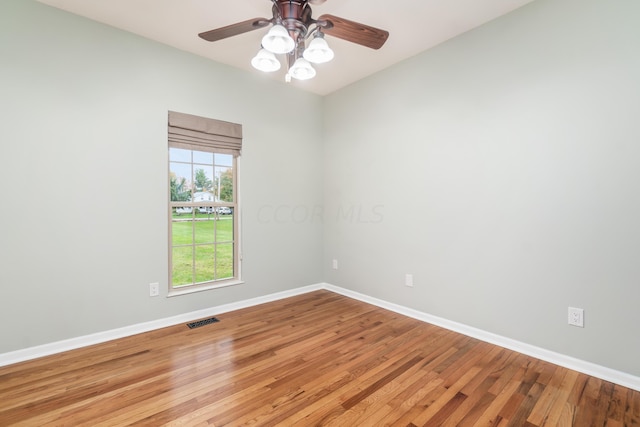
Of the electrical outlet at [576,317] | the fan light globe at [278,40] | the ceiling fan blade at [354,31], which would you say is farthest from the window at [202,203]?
the electrical outlet at [576,317]

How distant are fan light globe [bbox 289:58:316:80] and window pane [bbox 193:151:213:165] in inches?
61.3

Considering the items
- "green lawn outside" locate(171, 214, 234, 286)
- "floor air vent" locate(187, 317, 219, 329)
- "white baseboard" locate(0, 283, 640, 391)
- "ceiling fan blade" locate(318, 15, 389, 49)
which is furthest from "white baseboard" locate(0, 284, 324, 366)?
"ceiling fan blade" locate(318, 15, 389, 49)

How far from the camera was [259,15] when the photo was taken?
2.41 meters

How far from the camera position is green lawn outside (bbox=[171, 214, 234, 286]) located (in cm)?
309

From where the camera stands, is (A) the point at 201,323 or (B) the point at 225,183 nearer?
(A) the point at 201,323

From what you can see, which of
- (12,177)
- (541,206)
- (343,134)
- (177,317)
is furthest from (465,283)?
(12,177)

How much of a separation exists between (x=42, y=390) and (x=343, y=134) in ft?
12.0

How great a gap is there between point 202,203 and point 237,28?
184 cm

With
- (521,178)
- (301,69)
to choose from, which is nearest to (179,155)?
(301,69)

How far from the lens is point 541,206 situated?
7.49 feet

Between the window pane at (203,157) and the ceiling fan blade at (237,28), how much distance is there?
1.36m

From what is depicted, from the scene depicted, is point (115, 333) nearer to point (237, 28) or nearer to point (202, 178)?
point (202, 178)

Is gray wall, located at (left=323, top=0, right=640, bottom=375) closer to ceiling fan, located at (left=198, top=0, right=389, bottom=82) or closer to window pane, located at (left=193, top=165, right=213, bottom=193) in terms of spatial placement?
ceiling fan, located at (left=198, top=0, right=389, bottom=82)

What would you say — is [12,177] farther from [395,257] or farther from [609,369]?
[609,369]
